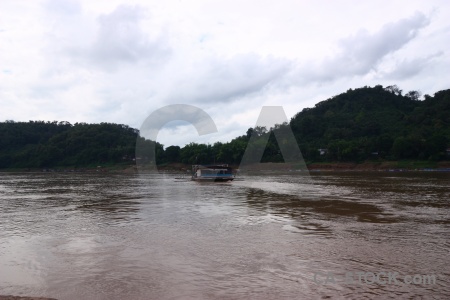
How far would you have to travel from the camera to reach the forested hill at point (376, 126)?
71188 millimetres

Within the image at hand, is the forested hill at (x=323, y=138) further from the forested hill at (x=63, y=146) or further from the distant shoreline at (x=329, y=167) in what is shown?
the distant shoreline at (x=329, y=167)

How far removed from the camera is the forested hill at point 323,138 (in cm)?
7656

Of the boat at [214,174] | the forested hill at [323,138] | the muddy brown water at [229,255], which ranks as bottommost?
the muddy brown water at [229,255]

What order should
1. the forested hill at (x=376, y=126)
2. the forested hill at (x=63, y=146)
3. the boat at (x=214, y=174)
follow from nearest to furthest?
the boat at (x=214, y=174)
the forested hill at (x=376, y=126)
the forested hill at (x=63, y=146)

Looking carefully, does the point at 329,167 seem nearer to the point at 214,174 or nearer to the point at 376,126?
the point at 376,126

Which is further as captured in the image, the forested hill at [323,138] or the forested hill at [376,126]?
the forested hill at [323,138]

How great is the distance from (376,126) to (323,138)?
1503 centimetres

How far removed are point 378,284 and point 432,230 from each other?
6522mm

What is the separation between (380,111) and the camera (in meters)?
104

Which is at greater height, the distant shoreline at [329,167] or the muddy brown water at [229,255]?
the distant shoreline at [329,167]

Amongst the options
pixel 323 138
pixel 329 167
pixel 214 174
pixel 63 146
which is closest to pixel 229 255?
pixel 214 174

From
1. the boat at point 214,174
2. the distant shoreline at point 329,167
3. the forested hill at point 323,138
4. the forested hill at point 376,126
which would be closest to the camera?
the boat at point 214,174

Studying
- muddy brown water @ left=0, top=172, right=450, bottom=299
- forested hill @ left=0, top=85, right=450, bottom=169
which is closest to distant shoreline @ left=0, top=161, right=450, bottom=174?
forested hill @ left=0, top=85, right=450, bottom=169

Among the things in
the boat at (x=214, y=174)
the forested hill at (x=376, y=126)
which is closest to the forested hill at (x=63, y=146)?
the forested hill at (x=376, y=126)
